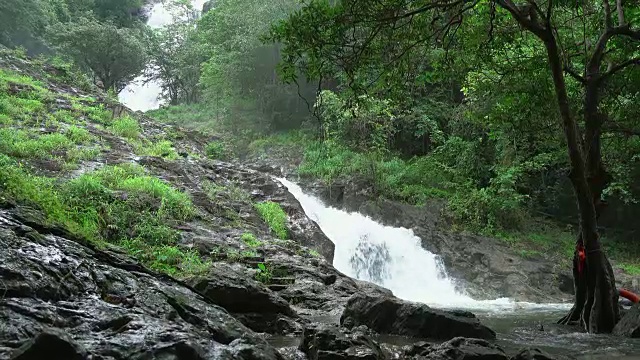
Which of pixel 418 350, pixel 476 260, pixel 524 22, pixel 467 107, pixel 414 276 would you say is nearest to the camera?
pixel 418 350

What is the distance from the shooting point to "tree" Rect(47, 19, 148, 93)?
29484mm

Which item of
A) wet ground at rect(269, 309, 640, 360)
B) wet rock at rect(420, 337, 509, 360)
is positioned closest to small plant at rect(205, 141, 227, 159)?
wet ground at rect(269, 309, 640, 360)

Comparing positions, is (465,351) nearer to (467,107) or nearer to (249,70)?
(467,107)

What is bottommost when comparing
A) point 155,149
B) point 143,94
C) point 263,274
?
point 263,274

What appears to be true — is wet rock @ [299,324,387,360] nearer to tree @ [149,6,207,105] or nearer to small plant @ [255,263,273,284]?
small plant @ [255,263,273,284]

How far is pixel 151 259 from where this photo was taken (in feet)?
33.9

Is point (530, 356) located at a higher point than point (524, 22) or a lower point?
lower

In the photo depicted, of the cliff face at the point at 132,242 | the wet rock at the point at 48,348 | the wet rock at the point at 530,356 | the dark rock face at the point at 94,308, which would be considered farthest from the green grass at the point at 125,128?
the wet rock at the point at 530,356

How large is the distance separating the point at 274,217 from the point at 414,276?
537 centimetres

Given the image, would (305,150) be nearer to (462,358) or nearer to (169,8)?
(462,358)

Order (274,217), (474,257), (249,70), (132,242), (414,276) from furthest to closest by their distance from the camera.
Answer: (249,70)
(474,257)
(414,276)
(274,217)
(132,242)

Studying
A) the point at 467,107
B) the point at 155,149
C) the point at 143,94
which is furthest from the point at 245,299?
the point at 143,94

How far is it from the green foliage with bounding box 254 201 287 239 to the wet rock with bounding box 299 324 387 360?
858cm

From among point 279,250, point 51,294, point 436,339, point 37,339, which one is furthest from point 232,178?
point 37,339
